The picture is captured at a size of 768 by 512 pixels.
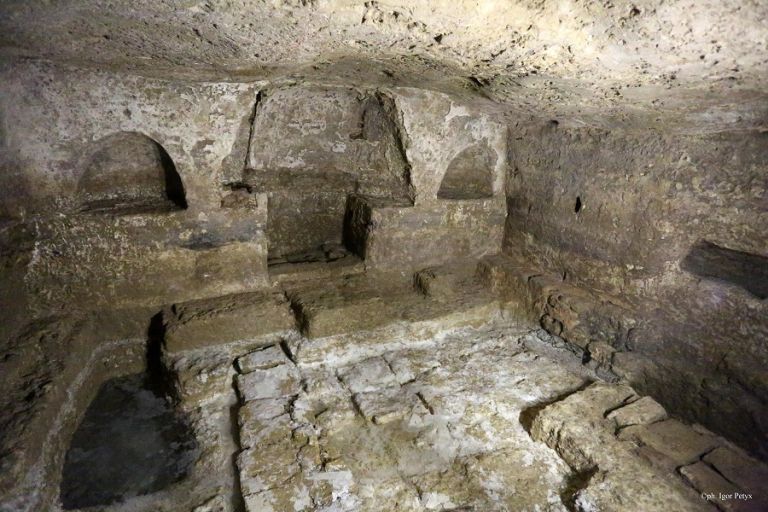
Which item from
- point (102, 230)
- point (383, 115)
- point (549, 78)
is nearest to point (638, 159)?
point (549, 78)

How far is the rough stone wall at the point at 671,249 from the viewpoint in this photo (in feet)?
9.43

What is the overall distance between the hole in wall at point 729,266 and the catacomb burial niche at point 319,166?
2442 millimetres

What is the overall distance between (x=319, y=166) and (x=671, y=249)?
345 cm

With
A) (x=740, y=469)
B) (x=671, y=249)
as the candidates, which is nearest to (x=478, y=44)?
(x=671, y=249)

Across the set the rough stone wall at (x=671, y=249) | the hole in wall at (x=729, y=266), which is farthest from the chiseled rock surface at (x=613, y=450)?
the hole in wall at (x=729, y=266)

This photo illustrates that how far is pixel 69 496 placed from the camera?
2.53 m

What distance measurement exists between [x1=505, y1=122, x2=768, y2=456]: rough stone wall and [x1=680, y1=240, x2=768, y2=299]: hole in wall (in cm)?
1

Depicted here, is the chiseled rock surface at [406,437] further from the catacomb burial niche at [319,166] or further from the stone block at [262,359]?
the catacomb burial niche at [319,166]

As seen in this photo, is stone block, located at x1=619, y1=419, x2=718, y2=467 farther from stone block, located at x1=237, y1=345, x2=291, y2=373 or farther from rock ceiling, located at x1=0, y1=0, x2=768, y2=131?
stone block, located at x1=237, y1=345, x2=291, y2=373

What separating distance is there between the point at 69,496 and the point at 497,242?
161 inches

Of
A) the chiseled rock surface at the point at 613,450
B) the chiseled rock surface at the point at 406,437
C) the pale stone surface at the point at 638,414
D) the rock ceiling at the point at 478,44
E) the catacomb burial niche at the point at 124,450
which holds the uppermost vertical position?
the rock ceiling at the point at 478,44

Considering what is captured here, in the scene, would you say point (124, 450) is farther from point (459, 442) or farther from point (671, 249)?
point (671, 249)

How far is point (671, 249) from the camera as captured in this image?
3273 mm

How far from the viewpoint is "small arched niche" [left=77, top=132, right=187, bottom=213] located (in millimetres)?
3760
